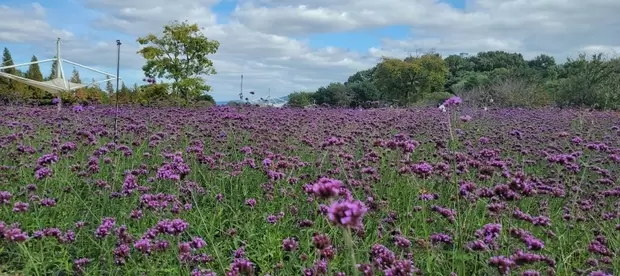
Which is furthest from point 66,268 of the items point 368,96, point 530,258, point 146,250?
point 368,96

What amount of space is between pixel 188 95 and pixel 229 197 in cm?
2708

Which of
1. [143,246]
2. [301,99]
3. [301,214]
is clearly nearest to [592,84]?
[301,99]

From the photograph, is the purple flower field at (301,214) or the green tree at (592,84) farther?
the green tree at (592,84)

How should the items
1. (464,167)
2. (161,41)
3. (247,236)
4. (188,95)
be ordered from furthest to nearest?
(161,41) → (188,95) → (464,167) → (247,236)

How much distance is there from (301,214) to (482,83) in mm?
42515

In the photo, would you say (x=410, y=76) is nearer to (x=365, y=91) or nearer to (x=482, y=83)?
(x=365, y=91)

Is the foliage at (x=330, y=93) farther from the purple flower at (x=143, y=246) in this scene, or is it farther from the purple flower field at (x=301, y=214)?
the purple flower at (x=143, y=246)

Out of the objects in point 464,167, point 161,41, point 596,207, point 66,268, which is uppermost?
point 161,41

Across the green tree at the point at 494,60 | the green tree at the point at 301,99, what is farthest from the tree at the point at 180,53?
the green tree at the point at 494,60

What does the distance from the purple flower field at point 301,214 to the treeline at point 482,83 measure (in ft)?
49.4

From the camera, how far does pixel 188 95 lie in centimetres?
3123

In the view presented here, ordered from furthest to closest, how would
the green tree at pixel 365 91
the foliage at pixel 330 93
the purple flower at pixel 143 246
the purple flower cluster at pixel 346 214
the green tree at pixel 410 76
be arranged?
the green tree at pixel 365 91
the green tree at pixel 410 76
the foliage at pixel 330 93
the purple flower at pixel 143 246
the purple flower cluster at pixel 346 214

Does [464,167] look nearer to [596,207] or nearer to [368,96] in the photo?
[596,207]

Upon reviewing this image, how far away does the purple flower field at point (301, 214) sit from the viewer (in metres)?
2.72
